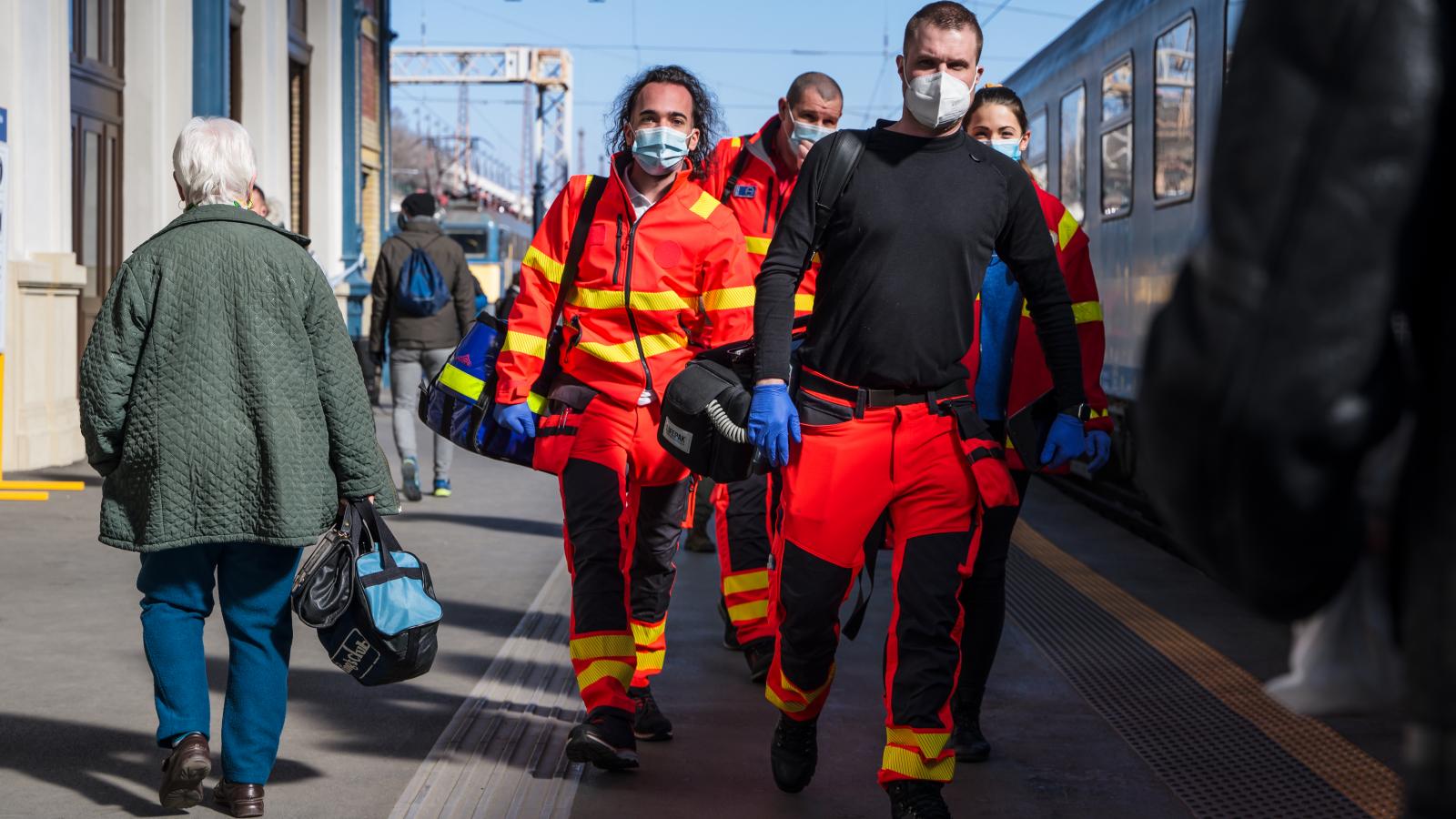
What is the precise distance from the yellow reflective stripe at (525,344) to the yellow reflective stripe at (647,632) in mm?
921

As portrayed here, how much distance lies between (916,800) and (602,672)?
3.48ft

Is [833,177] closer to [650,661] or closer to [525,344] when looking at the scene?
[525,344]

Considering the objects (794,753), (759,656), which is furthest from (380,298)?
(794,753)

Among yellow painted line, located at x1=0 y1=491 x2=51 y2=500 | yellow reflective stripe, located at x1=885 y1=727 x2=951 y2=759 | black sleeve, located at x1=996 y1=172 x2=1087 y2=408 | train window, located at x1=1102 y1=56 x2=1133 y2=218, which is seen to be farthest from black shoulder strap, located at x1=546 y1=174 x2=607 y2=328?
train window, located at x1=1102 y1=56 x2=1133 y2=218

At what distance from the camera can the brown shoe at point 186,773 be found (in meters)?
4.15

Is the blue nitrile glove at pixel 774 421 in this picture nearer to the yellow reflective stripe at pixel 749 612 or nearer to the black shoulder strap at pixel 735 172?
the yellow reflective stripe at pixel 749 612

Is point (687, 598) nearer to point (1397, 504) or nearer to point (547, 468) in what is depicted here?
point (547, 468)

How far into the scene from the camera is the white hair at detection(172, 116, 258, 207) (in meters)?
4.24

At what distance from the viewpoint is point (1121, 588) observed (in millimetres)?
7965

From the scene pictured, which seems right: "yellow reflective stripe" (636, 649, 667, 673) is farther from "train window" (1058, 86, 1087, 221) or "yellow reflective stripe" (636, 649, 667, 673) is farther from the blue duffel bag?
"train window" (1058, 86, 1087, 221)

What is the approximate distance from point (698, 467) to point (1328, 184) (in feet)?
10.5

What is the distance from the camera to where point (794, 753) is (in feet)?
14.7

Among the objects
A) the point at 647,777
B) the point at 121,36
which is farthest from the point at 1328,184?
the point at 121,36

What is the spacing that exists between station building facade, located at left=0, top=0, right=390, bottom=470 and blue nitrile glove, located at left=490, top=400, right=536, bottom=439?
3856mm
